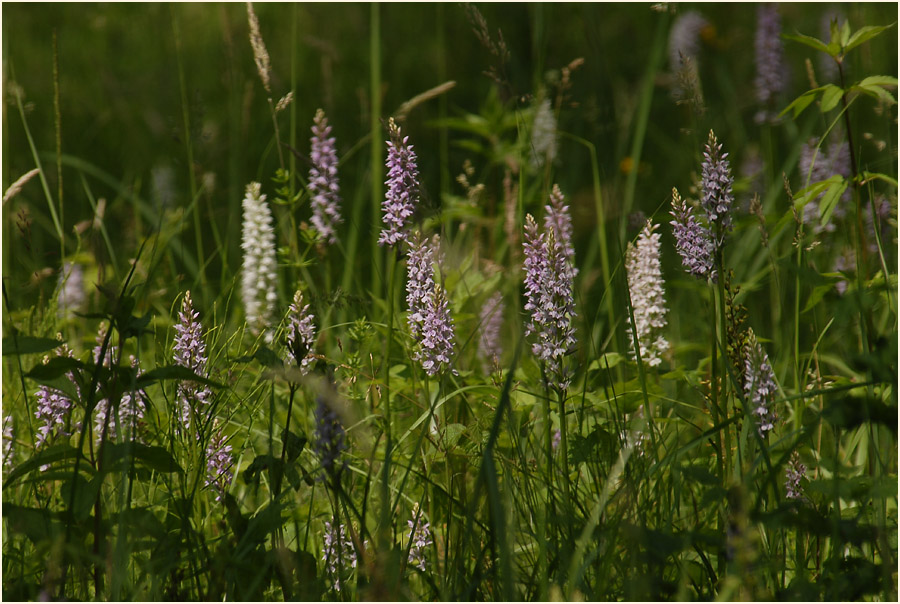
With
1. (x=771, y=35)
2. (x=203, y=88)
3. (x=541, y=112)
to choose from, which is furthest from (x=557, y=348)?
(x=203, y=88)

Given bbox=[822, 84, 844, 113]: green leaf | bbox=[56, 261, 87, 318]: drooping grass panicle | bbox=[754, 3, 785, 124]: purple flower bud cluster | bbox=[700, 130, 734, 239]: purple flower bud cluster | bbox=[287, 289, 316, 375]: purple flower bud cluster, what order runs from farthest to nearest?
bbox=[754, 3, 785, 124]: purple flower bud cluster → bbox=[56, 261, 87, 318]: drooping grass panicle → bbox=[822, 84, 844, 113]: green leaf → bbox=[700, 130, 734, 239]: purple flower bud cluster → bbox=[287, 289, 316, 375]: purple flower bud cluster

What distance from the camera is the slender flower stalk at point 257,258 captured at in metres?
2.25

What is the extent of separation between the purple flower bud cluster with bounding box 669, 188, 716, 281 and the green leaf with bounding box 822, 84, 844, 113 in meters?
0.39

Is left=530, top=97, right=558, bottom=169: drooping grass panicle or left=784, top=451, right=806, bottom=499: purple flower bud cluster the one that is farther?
left=530, top=97, right=558, bottom=169: drooping grass panicle

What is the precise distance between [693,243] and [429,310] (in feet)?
1.54

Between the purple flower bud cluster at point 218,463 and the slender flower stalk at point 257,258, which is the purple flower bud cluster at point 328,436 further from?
the slender flower stalk at point 257,258

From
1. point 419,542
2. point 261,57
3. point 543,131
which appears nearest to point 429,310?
point 419,542

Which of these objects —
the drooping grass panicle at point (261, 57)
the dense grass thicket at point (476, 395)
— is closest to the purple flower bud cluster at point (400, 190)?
the dense grass thicket at point (476, 395)

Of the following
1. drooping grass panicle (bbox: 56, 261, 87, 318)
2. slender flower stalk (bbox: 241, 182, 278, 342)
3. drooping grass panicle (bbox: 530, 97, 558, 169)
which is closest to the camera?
slender flower stalk (bbox: 241, 182, 278, 342)

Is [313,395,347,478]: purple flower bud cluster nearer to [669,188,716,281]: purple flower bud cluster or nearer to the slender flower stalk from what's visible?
[669,188,716,281]: purple flower bud cluster

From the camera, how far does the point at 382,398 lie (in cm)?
196

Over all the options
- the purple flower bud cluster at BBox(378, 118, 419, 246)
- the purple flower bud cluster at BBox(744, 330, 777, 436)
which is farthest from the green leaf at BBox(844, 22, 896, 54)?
the purple flower bud cluster at BBox(378, 118, 419, 246)

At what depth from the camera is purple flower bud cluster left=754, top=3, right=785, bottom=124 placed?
347 cm

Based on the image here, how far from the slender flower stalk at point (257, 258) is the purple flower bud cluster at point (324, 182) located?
20cm
